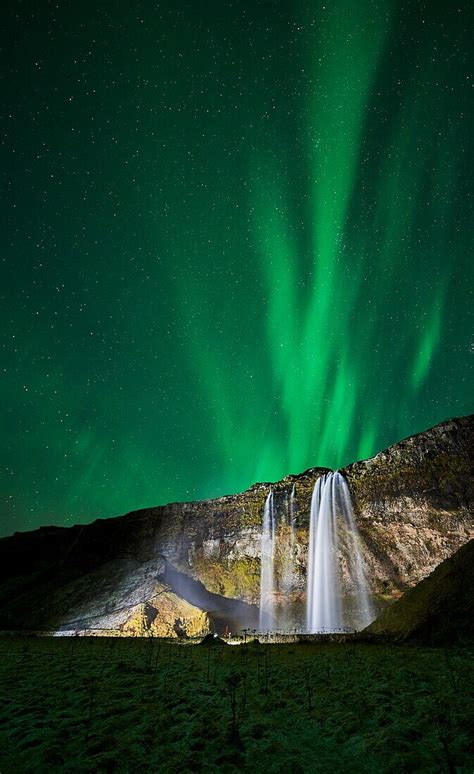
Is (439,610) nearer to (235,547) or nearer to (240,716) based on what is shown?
(240,716)

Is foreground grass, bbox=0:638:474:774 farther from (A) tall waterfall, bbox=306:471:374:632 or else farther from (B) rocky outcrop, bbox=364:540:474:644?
(A) tall waterfall, bbox=306:471:374:632

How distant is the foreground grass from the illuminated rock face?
1049 inches

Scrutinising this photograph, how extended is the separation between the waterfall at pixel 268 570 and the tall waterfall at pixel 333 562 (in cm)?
479

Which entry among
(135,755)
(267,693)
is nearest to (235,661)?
(267,693)

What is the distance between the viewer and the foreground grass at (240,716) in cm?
584

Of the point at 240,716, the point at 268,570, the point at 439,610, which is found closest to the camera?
the point at 240,716

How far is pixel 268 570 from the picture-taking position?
46375 millimetres

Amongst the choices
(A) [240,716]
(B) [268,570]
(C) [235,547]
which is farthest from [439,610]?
(C) [235,547]

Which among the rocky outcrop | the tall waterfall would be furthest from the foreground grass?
the tall waterfall

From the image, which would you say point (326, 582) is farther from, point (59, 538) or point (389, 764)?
point (59, 538)

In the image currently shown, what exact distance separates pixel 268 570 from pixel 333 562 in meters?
8.65

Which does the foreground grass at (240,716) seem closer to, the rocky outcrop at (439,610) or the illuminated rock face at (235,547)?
the rocky outcrop at (439,610)

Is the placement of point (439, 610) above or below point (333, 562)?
below

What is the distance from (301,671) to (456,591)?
38.4ft
